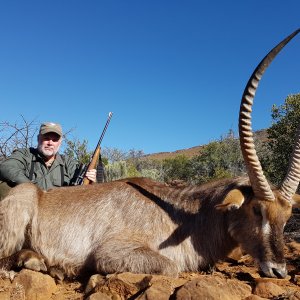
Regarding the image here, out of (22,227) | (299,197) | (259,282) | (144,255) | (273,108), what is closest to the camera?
(259,282)

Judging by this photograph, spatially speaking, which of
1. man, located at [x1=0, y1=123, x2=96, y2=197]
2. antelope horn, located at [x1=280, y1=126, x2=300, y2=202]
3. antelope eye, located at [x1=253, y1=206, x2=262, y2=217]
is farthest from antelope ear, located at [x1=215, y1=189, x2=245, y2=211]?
man, located at [x1=0, y1=123, x2=96, y2=197]

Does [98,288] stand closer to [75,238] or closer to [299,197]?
[75,238]

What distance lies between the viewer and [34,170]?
7246 millimetres

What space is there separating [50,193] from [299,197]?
10.6ft

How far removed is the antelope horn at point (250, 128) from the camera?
423cm

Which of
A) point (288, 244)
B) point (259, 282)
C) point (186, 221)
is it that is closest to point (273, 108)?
point (288, 244)

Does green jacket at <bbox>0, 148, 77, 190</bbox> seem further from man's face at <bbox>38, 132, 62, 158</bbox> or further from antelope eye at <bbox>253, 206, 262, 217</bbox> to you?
antelope eye at <bbox>253, 206, 262, 217</bbox>

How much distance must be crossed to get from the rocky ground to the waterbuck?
0.79 feet

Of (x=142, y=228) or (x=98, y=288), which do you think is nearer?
(x=98, y=288)

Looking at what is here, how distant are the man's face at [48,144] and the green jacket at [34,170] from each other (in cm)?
12

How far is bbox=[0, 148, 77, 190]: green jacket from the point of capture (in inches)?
259

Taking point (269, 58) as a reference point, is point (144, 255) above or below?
below

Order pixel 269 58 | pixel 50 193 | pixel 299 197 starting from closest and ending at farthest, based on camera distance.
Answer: pixel 269 58
pixel 299 197
pixel 50 193

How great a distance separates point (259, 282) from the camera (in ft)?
12.9
